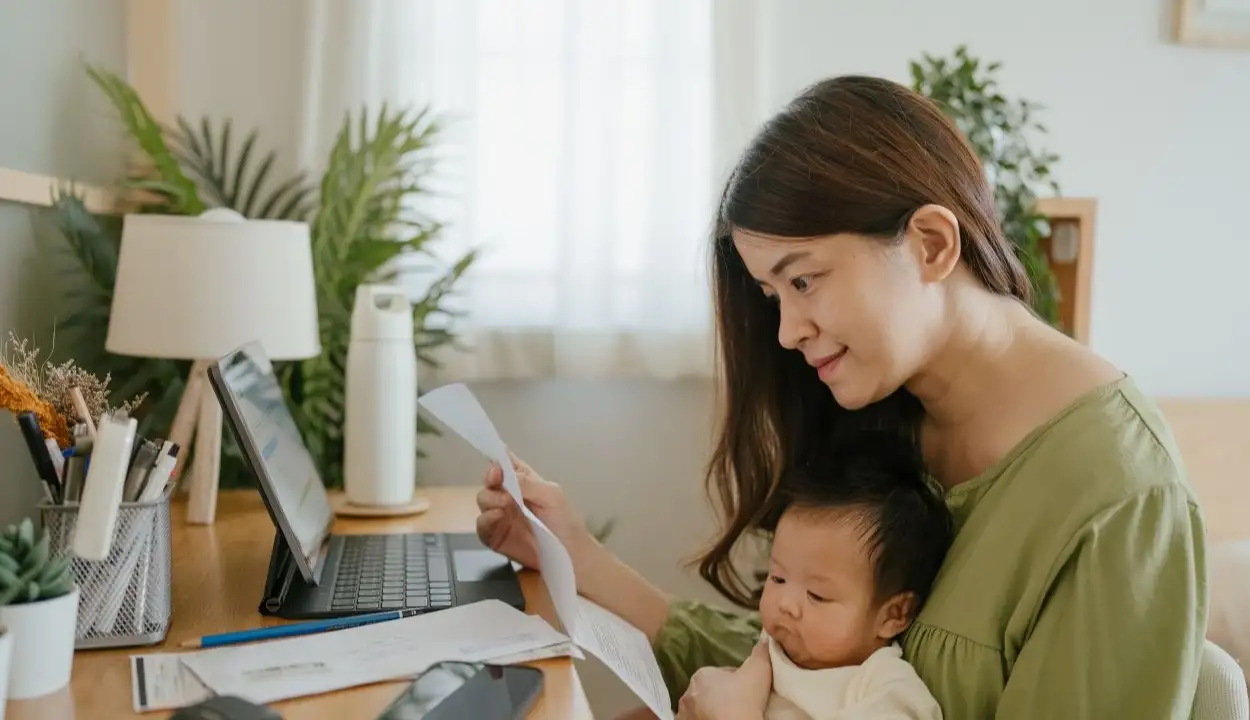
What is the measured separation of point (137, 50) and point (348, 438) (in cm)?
99

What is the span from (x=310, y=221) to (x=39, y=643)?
1348 mm

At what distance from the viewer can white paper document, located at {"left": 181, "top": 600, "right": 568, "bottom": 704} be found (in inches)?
35.3

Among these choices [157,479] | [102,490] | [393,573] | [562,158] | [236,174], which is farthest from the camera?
[562,158]

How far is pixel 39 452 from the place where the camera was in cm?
98

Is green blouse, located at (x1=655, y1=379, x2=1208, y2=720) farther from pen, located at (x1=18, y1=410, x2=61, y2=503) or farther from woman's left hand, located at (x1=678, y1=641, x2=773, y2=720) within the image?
pen, located at (x1=18, y1=410, x2=61, y2=503)

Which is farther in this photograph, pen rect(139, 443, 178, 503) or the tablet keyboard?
the tablet keyboard

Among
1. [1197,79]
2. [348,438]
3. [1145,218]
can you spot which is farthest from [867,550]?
[1197,79]

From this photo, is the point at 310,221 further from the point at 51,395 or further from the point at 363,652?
the point at 363,652

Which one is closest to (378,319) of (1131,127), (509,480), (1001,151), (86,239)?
(86,239)

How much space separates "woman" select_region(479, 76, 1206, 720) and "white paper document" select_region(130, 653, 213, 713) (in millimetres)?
482

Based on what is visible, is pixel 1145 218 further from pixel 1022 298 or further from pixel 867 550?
pixel 867 550

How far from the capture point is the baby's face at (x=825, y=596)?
113 centimetres

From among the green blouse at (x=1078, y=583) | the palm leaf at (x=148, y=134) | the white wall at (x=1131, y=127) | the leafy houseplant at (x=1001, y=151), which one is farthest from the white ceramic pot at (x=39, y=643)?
the white wall at (x=1131, y=127)

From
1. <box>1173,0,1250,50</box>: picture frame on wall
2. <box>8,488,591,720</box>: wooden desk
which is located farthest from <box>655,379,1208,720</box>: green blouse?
<box>1173,0,1250,50</box>: picture frame on wall
